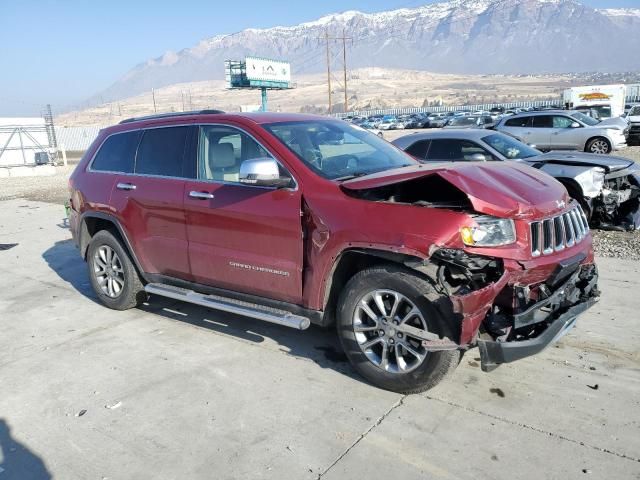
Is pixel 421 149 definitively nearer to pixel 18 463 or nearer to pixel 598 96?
pixel 18 463

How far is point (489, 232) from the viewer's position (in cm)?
353

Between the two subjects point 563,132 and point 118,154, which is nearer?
point 118,154

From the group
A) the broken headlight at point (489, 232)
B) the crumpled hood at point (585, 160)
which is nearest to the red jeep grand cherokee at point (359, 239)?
the broken headlight at point (489, 232)

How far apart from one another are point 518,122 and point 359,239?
51.6 feet

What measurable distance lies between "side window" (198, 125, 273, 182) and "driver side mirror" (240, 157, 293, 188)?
1.60 ft

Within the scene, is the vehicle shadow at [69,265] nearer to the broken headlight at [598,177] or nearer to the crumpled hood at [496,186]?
the crumpled hood at [496,186]

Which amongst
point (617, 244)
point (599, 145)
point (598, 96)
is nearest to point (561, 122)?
point (599, 145)

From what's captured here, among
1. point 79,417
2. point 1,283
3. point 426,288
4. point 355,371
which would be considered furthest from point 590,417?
point 1,283

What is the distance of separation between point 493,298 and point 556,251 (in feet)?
2.33

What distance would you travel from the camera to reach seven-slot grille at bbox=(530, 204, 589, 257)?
3672 millimetres

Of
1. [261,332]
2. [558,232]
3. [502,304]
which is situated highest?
[558,232]

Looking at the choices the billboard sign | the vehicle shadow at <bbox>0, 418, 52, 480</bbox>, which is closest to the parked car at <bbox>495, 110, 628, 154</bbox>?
the vehicle shadow at <bbox>0, 418, 52, 480</bbox>

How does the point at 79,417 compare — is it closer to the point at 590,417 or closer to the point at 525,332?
the point at 525,332

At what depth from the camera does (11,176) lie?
24922mm
